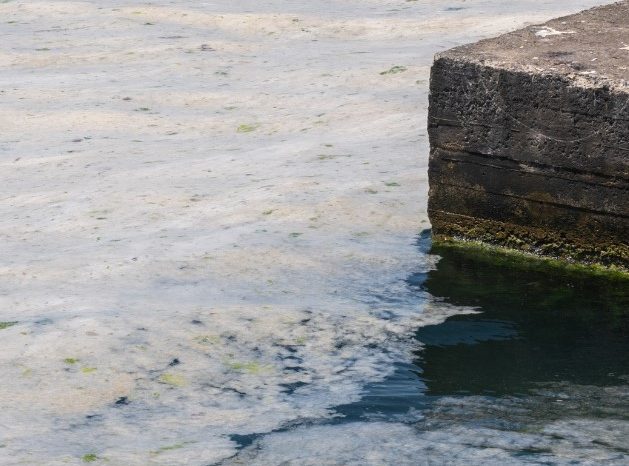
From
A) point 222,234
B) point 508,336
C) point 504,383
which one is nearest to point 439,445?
point 504,383

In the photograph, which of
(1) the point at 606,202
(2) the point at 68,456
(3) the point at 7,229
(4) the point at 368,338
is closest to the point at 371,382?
(4) the point at 368,338

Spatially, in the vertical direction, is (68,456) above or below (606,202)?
below

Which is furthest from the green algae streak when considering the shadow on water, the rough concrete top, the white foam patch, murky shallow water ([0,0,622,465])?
the white foam patch

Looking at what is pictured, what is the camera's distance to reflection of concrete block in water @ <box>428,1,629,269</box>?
3232 millimetres

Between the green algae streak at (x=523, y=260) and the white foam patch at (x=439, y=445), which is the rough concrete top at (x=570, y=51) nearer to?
A: the green algae streak at (x=523, y=260)

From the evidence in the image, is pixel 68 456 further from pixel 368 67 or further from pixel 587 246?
pixel 368 67

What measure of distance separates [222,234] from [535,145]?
100 cm

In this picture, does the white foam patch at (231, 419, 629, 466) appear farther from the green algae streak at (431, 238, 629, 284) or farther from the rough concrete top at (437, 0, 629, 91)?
the rough concrete top at (437, 0, 629, 91)

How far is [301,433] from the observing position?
252 centimetres

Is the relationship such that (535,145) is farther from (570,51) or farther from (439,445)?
(439,445)

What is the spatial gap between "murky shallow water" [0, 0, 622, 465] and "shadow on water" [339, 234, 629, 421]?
21mm

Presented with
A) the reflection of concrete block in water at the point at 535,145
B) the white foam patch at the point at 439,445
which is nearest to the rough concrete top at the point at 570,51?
the reflection of concrete block in water at the point at 535,145

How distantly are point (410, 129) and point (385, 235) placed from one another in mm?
1034

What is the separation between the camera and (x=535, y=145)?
3.34 metres
